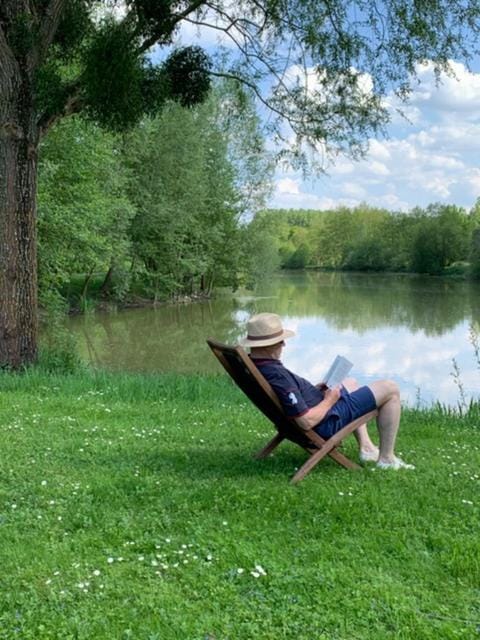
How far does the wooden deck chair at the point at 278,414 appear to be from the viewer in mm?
4086

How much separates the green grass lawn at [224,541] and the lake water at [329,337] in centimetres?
483

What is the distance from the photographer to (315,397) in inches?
173

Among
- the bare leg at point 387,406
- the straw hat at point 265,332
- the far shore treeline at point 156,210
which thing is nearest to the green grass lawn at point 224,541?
the bare leg at point 387,406

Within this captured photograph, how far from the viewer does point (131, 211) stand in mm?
24719

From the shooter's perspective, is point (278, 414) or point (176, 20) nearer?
point (278, 414)

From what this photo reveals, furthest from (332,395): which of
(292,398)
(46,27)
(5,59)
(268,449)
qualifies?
(46,27)

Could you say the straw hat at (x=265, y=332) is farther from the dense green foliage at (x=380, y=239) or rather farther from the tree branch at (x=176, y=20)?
the dense green foliage at (x=380, y=239)

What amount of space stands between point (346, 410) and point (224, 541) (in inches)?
57.5

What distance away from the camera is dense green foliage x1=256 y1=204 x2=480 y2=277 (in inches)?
2638

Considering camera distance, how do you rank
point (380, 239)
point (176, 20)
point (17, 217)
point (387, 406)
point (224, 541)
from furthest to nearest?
point (380, 239)
point (176, 20)
point (17, 217)
point (387, 406)
point (224, 541)

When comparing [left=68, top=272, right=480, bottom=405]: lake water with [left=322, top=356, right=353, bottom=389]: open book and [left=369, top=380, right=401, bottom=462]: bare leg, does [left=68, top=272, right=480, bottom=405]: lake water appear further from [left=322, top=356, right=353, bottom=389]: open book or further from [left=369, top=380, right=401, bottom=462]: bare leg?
[left=322, top=356, right=353, bottom=389]: open book

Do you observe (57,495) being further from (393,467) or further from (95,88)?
(95,88)

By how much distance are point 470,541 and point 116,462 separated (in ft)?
8.06

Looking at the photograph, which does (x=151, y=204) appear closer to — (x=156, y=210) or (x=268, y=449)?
(x=156, y=210)
